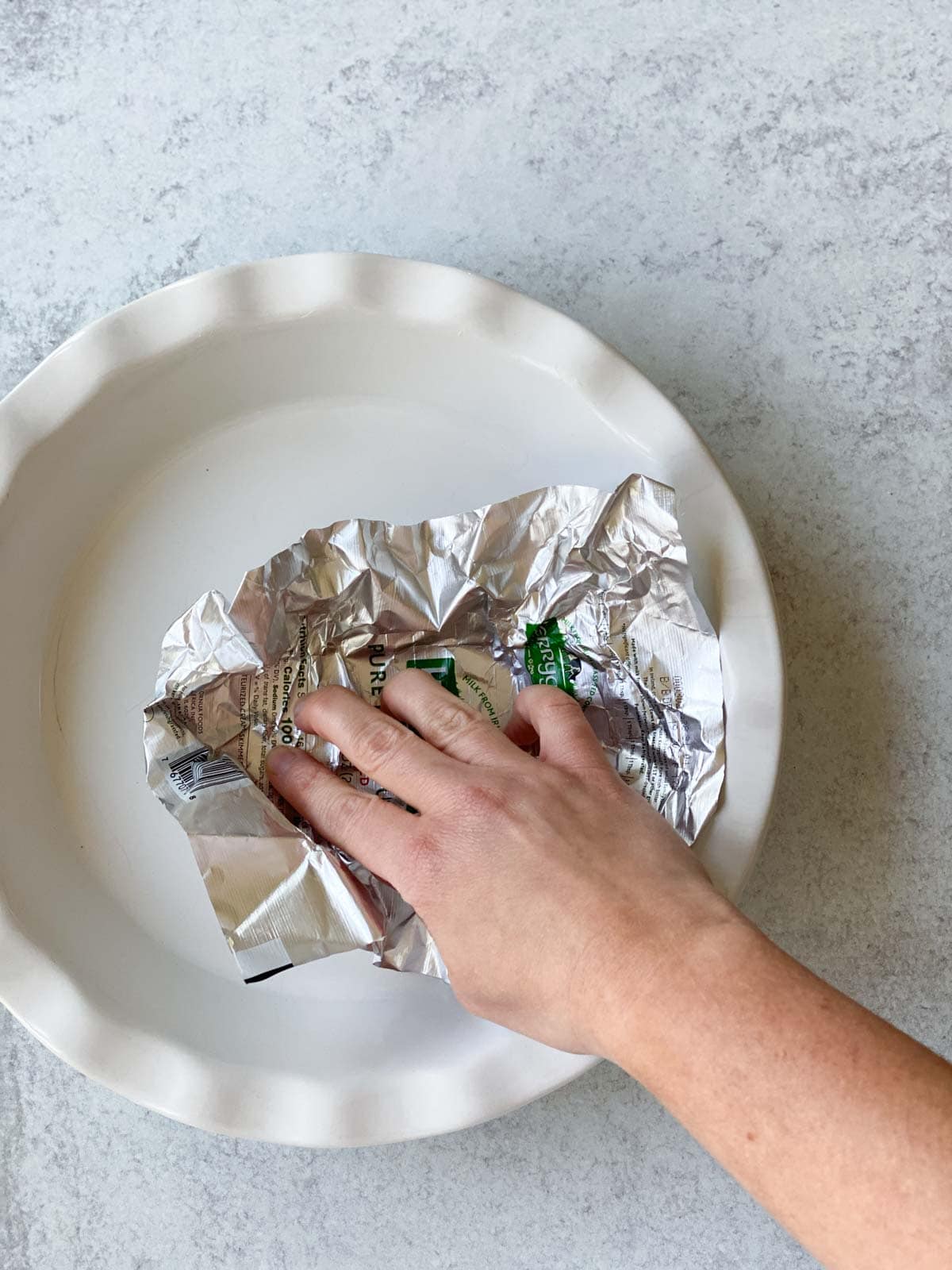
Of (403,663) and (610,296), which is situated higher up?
(610,296)

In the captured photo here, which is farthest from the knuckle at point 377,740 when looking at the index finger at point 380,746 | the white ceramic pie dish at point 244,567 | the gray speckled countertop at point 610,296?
the gray speckled countertop at point 610,296

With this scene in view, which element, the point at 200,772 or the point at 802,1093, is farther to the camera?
the point at 200,772

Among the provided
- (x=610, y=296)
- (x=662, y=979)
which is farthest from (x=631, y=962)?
(x=610, y=296)

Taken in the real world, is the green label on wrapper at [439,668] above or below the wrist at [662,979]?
above

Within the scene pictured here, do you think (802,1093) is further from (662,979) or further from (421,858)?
(421,858)

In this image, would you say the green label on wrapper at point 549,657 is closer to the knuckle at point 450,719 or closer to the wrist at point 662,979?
the knuckle at point 450,719

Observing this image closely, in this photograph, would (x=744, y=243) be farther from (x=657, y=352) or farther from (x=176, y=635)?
(x=176, y=635)
